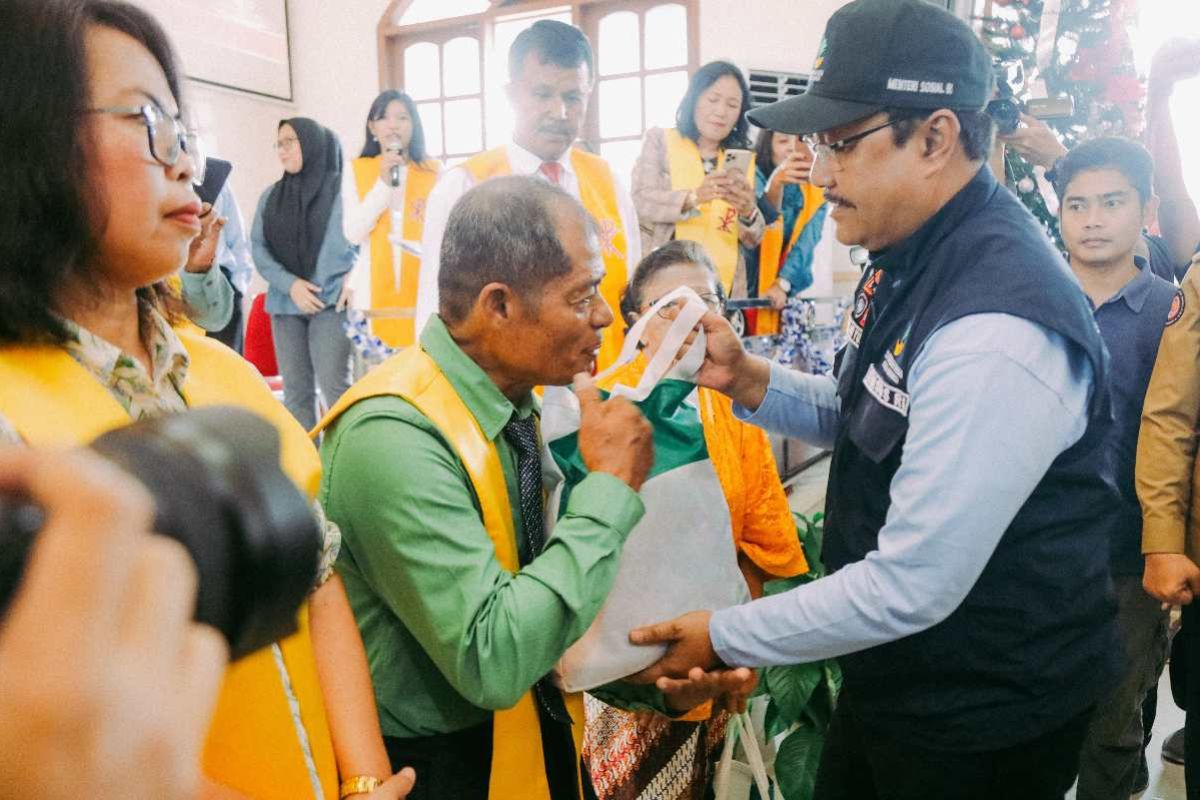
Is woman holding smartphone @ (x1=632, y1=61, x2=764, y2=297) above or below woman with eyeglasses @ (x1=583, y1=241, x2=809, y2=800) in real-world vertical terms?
above

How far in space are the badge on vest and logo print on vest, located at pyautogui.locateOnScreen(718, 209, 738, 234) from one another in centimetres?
217

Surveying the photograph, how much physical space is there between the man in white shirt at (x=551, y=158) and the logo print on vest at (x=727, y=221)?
0.60m

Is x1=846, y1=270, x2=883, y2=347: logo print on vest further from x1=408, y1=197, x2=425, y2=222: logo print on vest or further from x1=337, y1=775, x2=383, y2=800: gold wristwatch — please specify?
x1=408, y1=197, x2=425, y2=222: logo print on vest

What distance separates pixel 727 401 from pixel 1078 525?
40.3 inches

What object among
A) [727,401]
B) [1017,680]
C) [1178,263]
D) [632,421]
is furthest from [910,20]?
[1178,263]

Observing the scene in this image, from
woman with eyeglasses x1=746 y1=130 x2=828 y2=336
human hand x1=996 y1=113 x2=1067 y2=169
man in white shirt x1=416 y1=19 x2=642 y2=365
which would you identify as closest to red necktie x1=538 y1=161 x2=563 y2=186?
man in white shirt x1=416 y1=19 x2=642 y2=365

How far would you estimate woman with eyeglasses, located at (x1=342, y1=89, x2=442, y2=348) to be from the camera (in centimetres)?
397

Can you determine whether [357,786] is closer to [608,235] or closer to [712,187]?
[608,235]

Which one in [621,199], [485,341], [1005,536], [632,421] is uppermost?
[621,199]

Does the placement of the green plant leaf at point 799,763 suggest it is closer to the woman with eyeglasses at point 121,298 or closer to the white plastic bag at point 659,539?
the white plastic bag at point 659,539

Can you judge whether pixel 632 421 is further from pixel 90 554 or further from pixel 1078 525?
pixel 90 554

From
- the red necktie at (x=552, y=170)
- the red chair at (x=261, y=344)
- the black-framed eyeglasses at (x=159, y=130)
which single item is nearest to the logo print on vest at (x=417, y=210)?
the red necktie at (x=552, y=170)

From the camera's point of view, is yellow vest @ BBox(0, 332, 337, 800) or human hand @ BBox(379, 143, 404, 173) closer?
yellow vest @ BBox(0, 332, 337, 800)

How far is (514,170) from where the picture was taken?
105 inches
